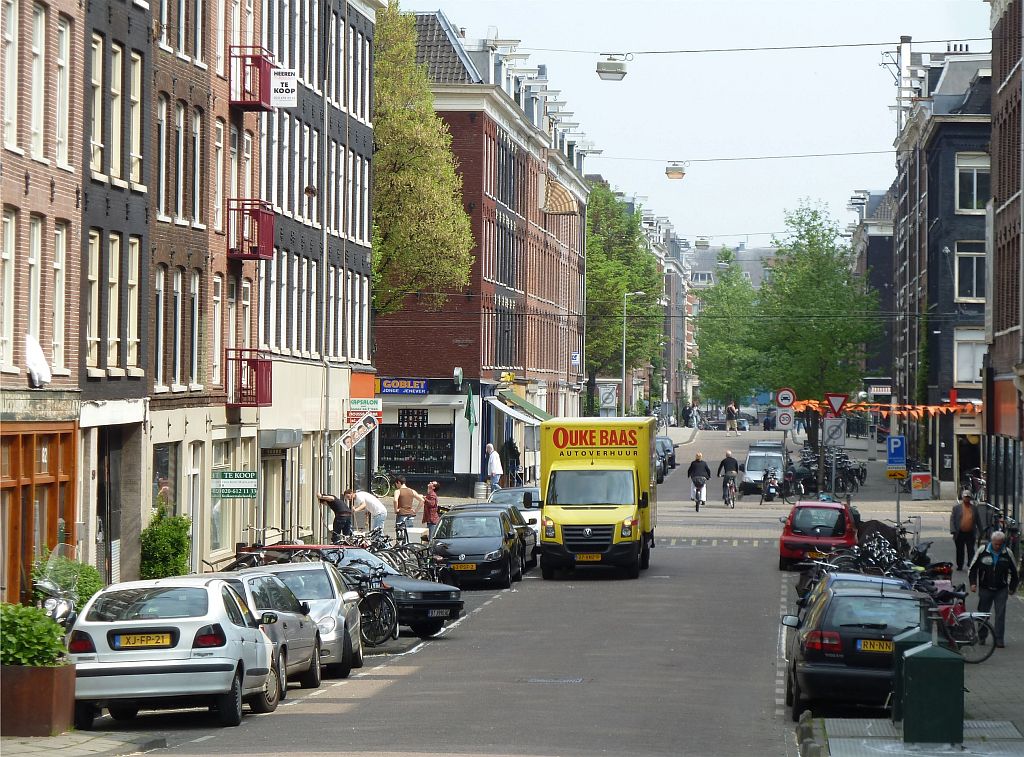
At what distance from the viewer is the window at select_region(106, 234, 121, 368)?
1281 inches

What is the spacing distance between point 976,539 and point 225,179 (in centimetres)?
1719

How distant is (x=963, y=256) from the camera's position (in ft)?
235

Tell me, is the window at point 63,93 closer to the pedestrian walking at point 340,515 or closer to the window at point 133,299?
the window at point 133,299

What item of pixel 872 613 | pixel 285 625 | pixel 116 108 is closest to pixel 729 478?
pixel 116 108

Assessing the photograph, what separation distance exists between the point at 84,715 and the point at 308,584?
5.27 metres

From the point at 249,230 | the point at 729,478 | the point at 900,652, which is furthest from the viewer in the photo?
the point at 729,478

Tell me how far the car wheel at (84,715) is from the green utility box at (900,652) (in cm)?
745

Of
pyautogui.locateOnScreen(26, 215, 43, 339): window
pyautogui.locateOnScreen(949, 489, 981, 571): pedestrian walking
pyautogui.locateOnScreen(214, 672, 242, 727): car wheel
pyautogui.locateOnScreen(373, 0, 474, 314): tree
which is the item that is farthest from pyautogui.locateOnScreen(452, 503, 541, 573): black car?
pyautogui.locateOnScreen(214, 672, 242, 727): car wheel

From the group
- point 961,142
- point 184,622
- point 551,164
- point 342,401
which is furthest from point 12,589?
point 551,164

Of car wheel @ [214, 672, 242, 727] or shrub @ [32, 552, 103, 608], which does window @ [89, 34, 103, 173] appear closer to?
shrub @ [32, 552, 103, 608]

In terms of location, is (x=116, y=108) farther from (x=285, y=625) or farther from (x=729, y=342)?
(x=729, y=342)

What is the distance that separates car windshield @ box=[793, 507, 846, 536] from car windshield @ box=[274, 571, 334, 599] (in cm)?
1838

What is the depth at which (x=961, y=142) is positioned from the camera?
72188 millimetres

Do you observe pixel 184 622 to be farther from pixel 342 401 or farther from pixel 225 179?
pixel 342 401
